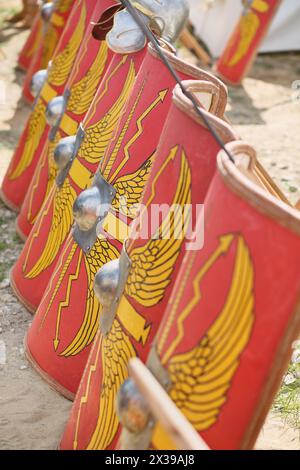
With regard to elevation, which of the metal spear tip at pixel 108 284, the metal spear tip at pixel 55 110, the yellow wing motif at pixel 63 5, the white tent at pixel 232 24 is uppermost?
the metal spear tip at pixel 108 284

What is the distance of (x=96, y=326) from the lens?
2.11 m

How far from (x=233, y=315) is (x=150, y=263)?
34cm

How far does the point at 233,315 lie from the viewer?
52.7 inches

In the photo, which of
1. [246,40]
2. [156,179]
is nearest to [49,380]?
[156,179]

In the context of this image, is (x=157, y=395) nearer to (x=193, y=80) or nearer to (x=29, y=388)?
(x=193, y=80)

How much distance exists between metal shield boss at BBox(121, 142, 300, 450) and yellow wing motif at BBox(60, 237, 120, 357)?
0.66 m

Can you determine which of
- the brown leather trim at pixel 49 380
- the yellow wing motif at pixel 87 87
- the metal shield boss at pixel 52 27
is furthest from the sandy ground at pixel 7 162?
the yellow wing motif at pixel 87 87

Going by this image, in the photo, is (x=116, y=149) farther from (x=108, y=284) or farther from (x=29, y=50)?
(x=29, y=50)

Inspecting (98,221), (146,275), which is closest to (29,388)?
(98,221)

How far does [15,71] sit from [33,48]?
0.21 metres

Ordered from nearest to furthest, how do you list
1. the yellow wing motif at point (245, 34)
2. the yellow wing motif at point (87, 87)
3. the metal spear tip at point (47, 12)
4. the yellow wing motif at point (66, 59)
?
the yellow wing motif at point (87, 87) < the yellow wing motif at point (66, 59) < the metal spear tip at point (47, 12) < the yellow wing motif at point (245, 34)

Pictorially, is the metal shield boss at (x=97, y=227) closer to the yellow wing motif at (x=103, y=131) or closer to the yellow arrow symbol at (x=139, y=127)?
the yellow arrow symbol at (x=139, y=127)

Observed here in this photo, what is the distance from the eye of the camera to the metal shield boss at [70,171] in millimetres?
2250

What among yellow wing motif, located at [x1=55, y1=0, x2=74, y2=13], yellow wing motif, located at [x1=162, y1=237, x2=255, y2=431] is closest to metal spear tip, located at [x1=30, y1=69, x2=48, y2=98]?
yellow wing motif, located at [x1=55, y1=0, x2=74, y2=13]
